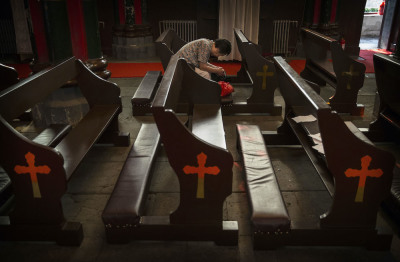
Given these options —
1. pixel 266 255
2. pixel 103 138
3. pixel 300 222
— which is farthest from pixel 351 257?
pixel 103 138

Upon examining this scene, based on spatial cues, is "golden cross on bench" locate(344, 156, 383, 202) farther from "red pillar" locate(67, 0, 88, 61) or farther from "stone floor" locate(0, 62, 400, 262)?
"red pillar" locate(67, 0, 88, 61)

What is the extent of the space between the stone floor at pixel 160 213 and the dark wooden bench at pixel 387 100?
2.94 feet

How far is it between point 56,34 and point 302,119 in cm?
287

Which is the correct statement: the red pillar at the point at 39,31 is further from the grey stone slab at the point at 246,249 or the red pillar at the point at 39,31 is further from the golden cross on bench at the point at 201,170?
the grey stone slab at the point at 246,249

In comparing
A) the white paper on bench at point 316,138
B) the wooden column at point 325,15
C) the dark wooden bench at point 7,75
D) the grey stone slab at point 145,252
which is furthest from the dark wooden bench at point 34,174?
the wooden column at point 325,15

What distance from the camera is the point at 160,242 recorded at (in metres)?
2.51

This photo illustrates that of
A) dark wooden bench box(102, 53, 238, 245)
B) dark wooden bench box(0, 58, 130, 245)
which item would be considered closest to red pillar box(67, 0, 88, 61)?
dark wooden bench box(0, 58, 130, 245)

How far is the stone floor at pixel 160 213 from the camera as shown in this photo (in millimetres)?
2381

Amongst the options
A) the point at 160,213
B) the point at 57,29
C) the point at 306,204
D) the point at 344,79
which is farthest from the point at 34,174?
the point at 344,79

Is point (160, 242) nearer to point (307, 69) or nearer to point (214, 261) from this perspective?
point (214, 261)

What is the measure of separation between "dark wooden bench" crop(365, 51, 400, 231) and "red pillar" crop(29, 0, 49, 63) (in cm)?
364

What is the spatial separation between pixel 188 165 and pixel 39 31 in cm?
309

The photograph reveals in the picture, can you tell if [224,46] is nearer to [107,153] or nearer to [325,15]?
[107,153]

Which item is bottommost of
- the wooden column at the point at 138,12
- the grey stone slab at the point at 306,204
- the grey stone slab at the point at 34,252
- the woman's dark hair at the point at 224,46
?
the grey stone slab at the point at 34,252
